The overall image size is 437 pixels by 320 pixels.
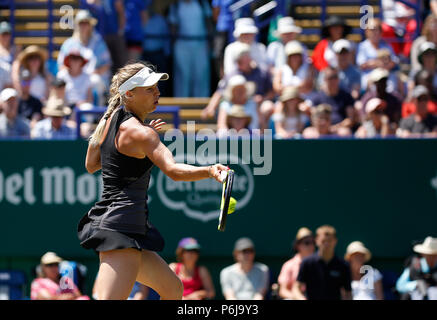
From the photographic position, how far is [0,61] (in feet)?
35.5

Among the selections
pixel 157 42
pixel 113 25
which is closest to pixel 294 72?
pixel 157 42

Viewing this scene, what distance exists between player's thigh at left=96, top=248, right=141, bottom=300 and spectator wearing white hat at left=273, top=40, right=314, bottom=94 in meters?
5.56

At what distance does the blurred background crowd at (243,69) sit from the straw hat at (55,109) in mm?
13

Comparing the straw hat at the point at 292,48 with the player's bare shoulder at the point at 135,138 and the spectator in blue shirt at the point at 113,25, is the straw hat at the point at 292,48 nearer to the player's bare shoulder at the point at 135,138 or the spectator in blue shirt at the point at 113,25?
the spectator in blue shirt at the point at 113,25

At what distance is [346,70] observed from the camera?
416 inches

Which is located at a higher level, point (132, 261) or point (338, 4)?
point (338, 4)

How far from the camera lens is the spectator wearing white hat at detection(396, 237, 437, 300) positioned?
319 inches

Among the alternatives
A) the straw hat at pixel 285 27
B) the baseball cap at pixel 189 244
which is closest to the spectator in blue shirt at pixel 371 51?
the straw hat at pixel 285 27

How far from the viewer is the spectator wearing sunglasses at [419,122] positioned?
9383mm
